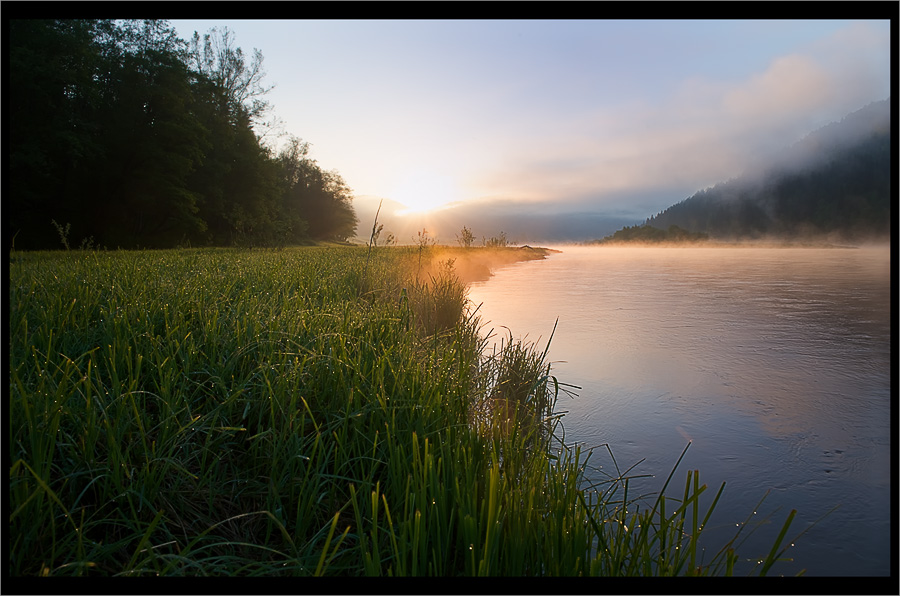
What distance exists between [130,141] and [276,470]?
2188 centimetres

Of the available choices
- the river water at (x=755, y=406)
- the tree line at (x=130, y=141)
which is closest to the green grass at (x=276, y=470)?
the river water at (x=755, y=406)

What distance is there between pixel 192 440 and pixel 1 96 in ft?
4.38

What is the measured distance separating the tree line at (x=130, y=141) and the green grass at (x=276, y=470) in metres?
10.8

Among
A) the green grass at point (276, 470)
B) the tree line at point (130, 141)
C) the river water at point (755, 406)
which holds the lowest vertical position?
the river water at point (755, 406)

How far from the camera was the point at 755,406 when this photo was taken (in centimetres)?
385

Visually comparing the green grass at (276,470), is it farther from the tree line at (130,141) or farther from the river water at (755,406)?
the tree line at (130,141)

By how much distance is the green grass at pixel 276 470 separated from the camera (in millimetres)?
1307

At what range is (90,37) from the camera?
15.8 metres

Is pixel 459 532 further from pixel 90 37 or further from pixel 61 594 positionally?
pixel 90 37

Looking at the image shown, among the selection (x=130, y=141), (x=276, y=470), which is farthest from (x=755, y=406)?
(x=130, y=141)

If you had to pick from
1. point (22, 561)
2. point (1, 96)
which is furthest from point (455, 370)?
point (1, 96)

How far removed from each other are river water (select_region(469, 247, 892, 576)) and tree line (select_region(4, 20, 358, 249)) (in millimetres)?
11621

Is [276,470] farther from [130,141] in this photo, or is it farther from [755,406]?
[130,141]

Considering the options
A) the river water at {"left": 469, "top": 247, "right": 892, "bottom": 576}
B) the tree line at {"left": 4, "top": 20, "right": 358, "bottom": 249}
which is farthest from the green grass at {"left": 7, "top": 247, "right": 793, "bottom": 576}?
the tree line at {"left": 4, "top": 20, "right": 358, "bottom": 249}
